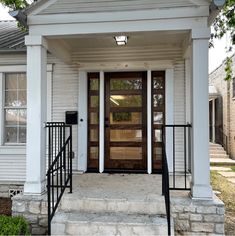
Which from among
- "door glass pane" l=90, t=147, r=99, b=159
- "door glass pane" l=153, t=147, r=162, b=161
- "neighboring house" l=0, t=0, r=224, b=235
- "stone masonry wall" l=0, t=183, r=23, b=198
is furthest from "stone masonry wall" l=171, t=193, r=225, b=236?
"stone masonry wall" l=0, t=183, r=23, b=198

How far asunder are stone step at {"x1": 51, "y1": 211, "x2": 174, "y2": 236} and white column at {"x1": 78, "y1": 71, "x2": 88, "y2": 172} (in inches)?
82.2

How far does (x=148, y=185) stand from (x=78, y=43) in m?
2.82

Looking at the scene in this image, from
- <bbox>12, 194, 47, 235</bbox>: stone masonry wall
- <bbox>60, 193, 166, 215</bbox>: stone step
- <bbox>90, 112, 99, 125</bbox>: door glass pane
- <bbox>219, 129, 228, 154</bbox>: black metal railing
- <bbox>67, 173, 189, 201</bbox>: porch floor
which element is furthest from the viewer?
<bbox>219, 129, 228, 154</bbox>: black metal railing

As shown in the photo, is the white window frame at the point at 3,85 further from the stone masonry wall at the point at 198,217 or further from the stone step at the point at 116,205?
the stone masonry wall at the point at 198,217

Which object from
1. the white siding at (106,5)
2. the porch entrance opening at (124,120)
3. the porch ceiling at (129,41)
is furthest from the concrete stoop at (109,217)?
the porch ceiling at (129,41)

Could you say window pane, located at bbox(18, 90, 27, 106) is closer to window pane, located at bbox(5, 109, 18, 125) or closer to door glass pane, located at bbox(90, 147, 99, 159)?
window pane, located at bbox(5, 109, 18, 125)

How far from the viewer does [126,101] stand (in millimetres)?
5789

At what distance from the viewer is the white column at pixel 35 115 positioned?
4.09m

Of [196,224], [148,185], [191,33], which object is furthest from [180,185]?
[191,33]

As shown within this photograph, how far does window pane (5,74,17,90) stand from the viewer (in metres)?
6.07

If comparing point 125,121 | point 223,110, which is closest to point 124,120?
point 125,121

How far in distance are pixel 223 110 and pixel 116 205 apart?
35.7ft

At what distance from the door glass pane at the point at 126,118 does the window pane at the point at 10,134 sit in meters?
2.05

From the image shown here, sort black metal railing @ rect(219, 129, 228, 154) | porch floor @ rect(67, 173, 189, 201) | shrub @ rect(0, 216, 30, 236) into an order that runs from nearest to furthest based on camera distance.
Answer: shrub @ rect(0, 216, 30, 236) < porch floor @ rect(67, 173, 189, 201) < black metal railing @ rect(219, 129, 228, 154)
